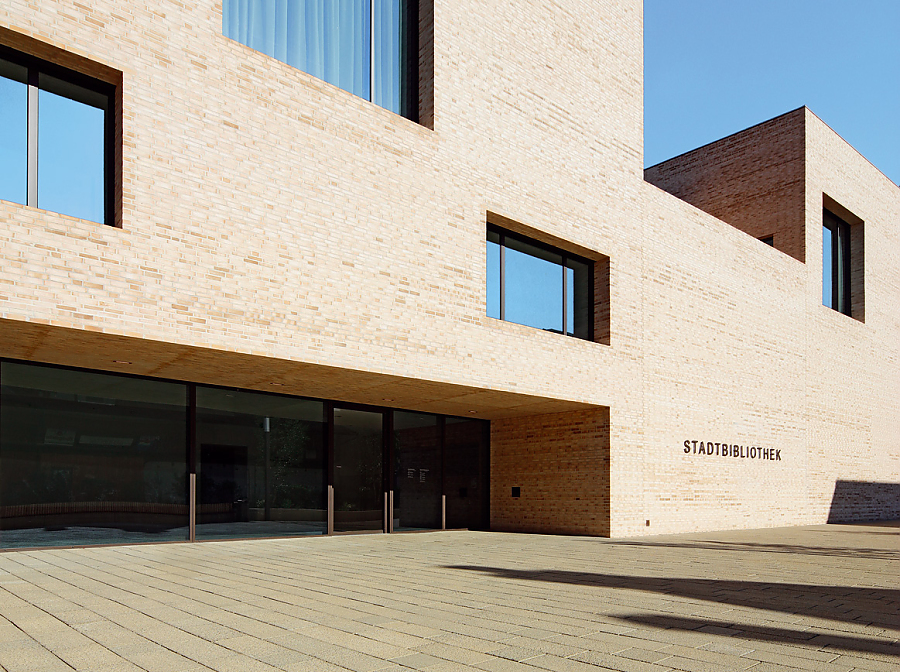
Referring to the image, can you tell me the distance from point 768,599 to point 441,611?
3054 millimetres

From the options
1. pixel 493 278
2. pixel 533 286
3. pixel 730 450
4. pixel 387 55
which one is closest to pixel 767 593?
pixel 493 278

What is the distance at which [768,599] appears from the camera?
6445mm

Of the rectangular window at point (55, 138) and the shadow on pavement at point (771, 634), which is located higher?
the rectangular window at point (55, 138)

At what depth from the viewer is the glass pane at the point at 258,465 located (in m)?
11.8

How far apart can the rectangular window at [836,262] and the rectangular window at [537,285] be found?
1214cm

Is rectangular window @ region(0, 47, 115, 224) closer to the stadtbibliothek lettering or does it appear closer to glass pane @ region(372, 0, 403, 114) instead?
glass pane @ region(372, 0, 403, 114)

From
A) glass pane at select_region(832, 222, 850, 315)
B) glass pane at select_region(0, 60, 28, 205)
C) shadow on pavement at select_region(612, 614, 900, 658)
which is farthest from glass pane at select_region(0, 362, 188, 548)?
glass pane at select_region(832, 222, 850, 315)

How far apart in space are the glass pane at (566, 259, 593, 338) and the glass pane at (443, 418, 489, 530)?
3288mm

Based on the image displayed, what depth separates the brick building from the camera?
27.9ft

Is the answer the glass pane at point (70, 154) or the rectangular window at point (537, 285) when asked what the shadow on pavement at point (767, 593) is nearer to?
the rectangular window at point (537, 285)

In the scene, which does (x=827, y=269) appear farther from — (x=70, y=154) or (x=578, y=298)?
(x=70, y=154)

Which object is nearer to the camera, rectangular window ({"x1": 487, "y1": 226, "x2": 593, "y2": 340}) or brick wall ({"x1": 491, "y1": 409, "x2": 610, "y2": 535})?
rectangular window ({"x1": 487, "y1": 226, "x2": 593, "y2": 340})

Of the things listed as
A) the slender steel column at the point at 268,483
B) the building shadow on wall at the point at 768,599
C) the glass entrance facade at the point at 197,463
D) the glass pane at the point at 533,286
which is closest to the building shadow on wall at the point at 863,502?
the glass pane at the point at 533,286

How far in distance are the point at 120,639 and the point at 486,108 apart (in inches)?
409
